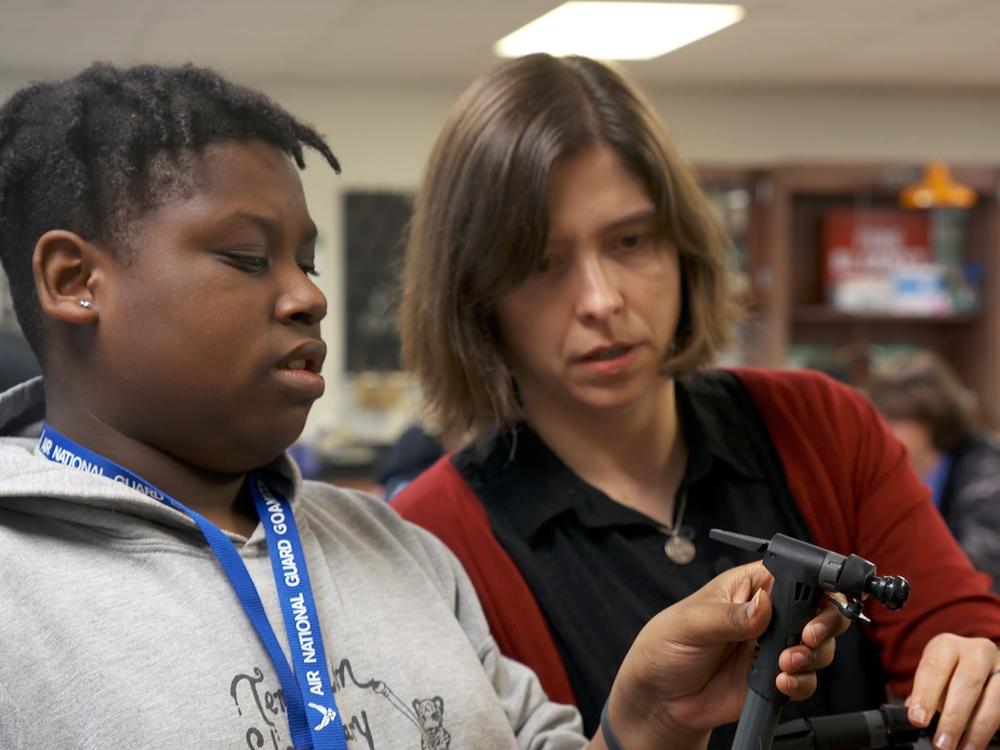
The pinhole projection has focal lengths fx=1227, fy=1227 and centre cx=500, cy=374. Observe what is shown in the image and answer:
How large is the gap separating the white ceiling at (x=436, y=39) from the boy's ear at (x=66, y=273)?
4178 millimetres

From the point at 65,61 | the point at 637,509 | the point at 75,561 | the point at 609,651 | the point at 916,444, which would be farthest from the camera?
the point at 65,61

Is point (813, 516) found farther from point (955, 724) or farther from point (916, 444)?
point (916, 444)

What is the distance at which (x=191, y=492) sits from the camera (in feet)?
3.46

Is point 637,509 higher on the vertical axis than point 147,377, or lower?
lower

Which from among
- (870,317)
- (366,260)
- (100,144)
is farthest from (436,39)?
(100,144)

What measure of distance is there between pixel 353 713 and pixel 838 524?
24.9 inches

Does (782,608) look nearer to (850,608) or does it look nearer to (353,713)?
(850,608)

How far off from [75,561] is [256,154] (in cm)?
37

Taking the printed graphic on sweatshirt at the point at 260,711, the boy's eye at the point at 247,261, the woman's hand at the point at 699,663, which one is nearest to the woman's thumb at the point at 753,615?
the woman's hand at the point at 699,663

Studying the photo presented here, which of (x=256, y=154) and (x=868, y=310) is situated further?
(x=868, y=310)

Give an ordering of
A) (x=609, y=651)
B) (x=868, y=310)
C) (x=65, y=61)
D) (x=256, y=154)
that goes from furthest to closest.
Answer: (x=868, y=310) < (x=65, y=61) < (x=609, y=651) < (x=256, y=154)

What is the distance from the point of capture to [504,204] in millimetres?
1324

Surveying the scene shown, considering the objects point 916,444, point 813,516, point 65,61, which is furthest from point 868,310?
point 813,516

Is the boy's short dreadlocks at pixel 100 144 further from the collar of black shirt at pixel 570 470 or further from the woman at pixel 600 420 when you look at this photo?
the collar of black shirt at pixel 570 470
